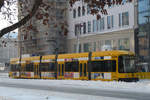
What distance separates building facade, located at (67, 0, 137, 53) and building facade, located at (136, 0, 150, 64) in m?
1.23

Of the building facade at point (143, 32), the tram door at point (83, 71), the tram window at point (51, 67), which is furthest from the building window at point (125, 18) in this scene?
the tram door at point (83, 71)

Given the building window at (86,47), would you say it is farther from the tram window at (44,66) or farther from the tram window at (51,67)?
the tram window at (51,67)

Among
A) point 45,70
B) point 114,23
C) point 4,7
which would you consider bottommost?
point 45,70

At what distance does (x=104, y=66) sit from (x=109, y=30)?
26771 mm

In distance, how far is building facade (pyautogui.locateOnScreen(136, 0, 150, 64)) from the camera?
A: 4978 cm

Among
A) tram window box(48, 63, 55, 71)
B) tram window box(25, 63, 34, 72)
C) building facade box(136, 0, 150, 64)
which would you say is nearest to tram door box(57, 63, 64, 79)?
tram window box(48, 63, 55, 71)

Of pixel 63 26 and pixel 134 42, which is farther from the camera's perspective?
pixel 134 42

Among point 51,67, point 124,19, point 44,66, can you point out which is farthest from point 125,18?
point 51,67

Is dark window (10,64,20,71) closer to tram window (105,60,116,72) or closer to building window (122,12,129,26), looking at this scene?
tram window (105,60,116,72)

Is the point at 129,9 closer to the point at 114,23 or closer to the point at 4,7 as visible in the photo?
the point at 114,23

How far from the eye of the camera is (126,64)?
3131 cm

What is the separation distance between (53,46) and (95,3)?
6029 centimetres

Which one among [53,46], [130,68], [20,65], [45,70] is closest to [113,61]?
[130,68]

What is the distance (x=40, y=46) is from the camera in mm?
72875
